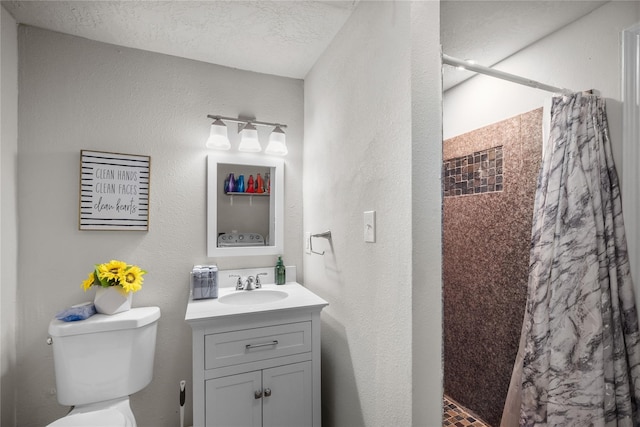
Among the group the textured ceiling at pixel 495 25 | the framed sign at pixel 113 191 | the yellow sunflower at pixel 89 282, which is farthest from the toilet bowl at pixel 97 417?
the textured ceiling at pixel 495 25

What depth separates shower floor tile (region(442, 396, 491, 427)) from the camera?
4.44 feet

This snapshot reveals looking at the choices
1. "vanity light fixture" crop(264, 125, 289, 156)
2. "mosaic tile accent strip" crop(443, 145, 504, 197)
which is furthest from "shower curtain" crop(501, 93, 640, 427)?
"vanity light fixture" crop(264, 125, 289, 156)

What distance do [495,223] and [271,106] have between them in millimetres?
1518

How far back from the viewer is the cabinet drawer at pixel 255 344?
140 cm

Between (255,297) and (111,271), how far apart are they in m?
0.76

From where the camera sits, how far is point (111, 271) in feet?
5.05

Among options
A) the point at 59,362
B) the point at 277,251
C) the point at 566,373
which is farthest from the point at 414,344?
the point at 59,362

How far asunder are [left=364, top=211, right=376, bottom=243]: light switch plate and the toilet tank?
46.8 inches

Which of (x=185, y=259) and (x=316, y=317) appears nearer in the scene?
(x=316, y=317)

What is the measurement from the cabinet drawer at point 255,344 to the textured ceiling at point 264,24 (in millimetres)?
1395

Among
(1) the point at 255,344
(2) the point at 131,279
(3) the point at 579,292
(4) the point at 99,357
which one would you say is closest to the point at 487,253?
(3) the point at 579,292

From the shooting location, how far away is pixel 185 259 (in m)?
1.85

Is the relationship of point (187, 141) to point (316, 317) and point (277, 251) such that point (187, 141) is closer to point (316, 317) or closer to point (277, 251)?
point (277, 251)

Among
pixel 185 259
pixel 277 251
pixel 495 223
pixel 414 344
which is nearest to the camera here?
pixel 414 344
